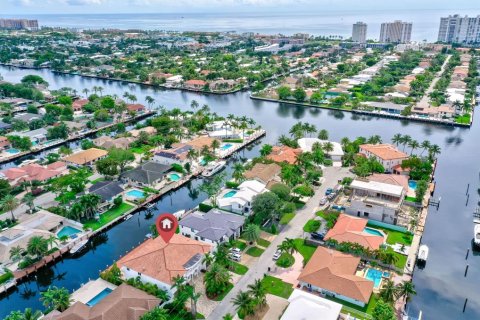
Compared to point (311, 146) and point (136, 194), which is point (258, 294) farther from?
point (311, 146)

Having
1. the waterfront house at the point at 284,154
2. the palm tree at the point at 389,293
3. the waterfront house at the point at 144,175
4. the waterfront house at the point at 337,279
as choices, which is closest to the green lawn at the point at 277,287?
the waterfront house at the point at 337,279

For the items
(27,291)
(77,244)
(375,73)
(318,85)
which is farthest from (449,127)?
(27,291)

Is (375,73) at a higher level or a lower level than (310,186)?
higher

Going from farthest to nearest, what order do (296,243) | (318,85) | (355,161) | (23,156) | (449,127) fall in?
(318,85), (449,127), (23,156), (355,161), (296,243)

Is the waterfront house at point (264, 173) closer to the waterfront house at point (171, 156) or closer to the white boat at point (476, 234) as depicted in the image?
the waterfront house at point (171, 156)

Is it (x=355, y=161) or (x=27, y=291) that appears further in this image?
(x=355, y=161)

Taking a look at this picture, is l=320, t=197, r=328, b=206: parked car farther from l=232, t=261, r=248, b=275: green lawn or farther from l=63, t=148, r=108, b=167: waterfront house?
l=63, t=148, r=108, b=167: waterfront house

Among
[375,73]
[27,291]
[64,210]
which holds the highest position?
[375,73]

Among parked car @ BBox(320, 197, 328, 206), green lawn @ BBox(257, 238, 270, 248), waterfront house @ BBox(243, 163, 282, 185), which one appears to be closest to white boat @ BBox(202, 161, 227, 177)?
waterfront house @ BBox(243, 163, 282, 185)

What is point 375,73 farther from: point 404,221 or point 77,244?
point 77,244
